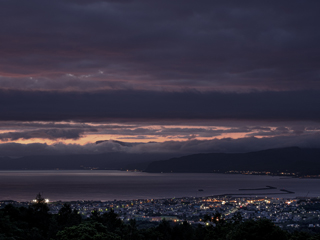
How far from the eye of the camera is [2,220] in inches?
1480

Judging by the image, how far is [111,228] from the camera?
49250mm

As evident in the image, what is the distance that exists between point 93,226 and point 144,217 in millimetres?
61925

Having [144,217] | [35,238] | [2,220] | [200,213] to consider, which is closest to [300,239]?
[35,238]

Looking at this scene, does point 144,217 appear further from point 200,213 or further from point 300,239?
point 300,239

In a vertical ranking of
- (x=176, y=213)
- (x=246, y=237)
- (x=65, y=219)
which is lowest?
(x=176, y=213)

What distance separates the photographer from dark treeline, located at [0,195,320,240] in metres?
26.5

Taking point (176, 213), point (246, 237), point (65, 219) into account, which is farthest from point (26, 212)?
point (176, 213)

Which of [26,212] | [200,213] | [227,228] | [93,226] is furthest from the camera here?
[200,213]

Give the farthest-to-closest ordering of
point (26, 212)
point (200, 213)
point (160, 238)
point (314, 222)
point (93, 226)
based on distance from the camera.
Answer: point (200, 213) → point (314, 222) → point (26, 212) → point (160, 238) → point (93, 226)

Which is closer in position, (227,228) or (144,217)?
(227,228)

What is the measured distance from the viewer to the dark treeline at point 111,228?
87.1 ft

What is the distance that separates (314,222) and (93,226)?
59.4 metres

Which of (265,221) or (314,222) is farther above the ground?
(265,221)

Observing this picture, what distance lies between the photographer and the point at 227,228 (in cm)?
3625
